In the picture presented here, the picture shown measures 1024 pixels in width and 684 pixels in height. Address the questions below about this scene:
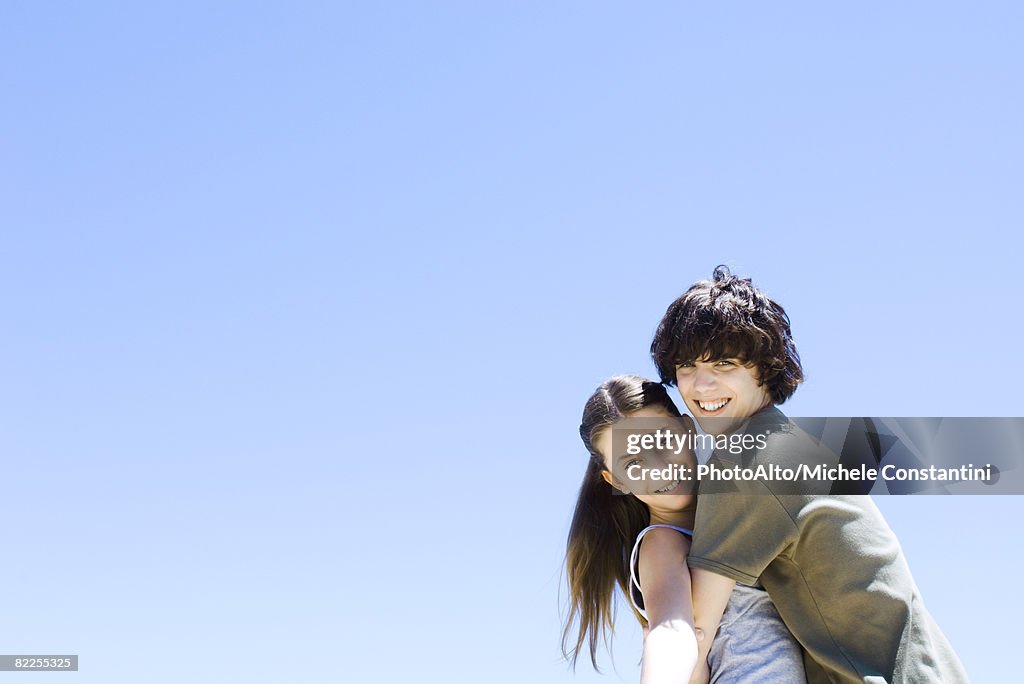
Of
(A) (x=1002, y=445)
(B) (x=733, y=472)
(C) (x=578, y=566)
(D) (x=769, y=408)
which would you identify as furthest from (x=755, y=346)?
(A) (x=1002, y=445)

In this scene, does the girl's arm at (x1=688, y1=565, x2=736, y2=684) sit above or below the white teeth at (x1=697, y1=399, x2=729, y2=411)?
below

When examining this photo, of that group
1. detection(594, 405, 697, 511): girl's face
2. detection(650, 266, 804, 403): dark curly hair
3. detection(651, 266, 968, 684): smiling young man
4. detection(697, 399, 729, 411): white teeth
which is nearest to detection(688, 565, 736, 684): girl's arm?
detection(651, 266, 968, 684): smiling young man

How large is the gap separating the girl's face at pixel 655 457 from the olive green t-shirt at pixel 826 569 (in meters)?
0.59

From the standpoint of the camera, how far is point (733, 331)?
446 cm

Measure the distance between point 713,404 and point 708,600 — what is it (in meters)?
0.82

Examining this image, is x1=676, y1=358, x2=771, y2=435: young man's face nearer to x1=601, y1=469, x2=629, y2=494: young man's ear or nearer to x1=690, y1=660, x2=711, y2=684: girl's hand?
x1=601, y1=469, x2=629, y2=494: young man's ear

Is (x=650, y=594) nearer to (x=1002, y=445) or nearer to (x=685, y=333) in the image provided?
(x=685, y=333)

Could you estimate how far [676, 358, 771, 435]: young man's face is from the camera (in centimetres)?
450

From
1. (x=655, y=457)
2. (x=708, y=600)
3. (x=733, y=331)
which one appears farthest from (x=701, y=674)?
(x=733, y=331)

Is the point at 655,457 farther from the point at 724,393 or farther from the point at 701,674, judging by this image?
the point at 701,674

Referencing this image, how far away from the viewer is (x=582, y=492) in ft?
17.5

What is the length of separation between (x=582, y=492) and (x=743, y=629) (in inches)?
50.6

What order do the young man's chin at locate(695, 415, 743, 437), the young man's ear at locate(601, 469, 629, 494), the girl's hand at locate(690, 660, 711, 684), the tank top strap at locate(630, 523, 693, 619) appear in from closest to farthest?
the girl's hand at locate(690, 660, 711, 684) → the young man's chin at locate(695, 415, 743, 437) → the tank top strap at locate(630, 523, 693, 619) → the young man's ear at locate(601, 469, 629, 494)

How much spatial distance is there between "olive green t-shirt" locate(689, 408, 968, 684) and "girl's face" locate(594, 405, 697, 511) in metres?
0.59
